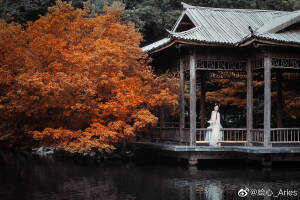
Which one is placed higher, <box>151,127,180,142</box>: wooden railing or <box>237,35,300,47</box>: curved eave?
<box>237,35,300,47</box>: curved eave

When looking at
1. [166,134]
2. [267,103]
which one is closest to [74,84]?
[166,134]

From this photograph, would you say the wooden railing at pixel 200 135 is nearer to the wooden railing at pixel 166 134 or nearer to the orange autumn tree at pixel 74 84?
the wooden railing at pixel 166 134

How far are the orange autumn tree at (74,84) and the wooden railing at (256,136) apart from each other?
11.0ft

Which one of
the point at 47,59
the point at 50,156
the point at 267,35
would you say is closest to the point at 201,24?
the point at 267,35

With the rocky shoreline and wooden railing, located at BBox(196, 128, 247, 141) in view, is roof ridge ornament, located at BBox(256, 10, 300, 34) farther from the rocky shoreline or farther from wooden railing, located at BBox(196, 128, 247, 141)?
the rocky shoreline

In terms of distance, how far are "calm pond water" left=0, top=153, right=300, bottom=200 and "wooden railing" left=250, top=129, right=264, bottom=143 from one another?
1090 mm

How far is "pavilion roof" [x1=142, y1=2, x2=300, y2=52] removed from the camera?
51.3 feet

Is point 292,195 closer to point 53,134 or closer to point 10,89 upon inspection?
point 53,134

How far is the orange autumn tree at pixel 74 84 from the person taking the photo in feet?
51.9

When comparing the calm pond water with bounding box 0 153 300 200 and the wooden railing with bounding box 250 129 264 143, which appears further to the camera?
the wooden railing with bounding box 250 129 264 143

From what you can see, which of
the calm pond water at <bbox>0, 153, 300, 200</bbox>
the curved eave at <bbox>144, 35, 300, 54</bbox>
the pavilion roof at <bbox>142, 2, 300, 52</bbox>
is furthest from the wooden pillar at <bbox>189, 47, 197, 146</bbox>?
the calm pond water at <bbox>0, 153, 300, 200</bbox>

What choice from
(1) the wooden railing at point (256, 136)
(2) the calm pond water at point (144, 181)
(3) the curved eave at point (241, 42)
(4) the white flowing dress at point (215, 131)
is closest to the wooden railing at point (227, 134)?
(4) the white flowing dress at point (215, 131)

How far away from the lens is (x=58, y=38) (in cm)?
1691

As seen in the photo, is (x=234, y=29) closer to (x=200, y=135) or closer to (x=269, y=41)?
(x=269, y=41)
